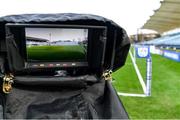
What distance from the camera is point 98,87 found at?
3.44 metres

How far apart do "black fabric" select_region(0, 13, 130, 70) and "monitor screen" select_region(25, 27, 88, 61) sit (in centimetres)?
9

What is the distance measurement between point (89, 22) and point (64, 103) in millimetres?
810

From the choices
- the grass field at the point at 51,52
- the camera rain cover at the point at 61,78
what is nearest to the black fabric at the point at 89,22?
the camera rain cover at the point at 61,78

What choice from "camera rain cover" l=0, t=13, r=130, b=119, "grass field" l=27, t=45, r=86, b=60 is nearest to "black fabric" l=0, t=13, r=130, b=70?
"camera rain cover" l=0, t=13, r=130, b=119

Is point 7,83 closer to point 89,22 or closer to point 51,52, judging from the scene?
point 51,52

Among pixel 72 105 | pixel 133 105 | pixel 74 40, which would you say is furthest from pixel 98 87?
pixel 133 105

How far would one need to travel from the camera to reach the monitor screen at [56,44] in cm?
324

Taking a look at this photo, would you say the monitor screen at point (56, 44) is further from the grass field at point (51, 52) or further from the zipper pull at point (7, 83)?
the zipper pull at point (7, 83)

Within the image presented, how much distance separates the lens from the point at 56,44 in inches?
131

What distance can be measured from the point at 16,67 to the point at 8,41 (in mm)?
294

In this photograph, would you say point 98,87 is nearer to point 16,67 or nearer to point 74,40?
point 74,40

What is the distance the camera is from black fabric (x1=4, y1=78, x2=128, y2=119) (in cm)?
320

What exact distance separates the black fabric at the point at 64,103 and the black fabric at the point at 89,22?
0.33m

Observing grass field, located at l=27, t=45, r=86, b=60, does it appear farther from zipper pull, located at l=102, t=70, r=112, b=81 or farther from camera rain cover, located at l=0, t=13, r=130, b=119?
zipper pull, located at l=102, t=70, r=112, b=81
